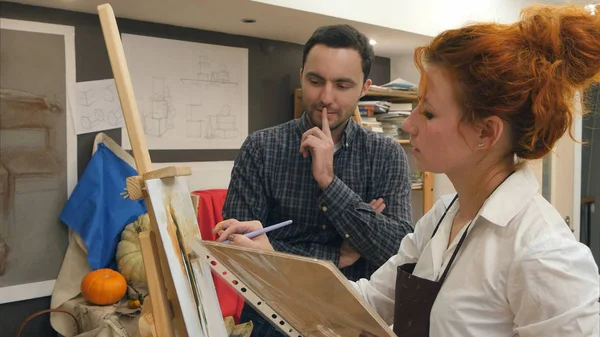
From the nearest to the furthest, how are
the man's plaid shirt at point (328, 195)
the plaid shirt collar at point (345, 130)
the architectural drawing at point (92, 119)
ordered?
the man's plaid shirt at point (328, 195)
the plaid shirt collar at point (345, 130)
the architectural drawing at point (92, 119)

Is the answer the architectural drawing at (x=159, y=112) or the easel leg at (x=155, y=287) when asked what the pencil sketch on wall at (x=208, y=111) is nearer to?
the architectural drawing at (x=159, y=112)

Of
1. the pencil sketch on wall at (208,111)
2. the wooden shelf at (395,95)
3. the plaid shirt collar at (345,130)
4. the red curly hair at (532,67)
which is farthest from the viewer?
the wooden shelf at (395,95)

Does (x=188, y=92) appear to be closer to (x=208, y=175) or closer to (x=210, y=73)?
(x=210, y=73)

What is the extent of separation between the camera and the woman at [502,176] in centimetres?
75

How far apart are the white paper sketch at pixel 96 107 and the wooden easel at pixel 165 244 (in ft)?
5.36

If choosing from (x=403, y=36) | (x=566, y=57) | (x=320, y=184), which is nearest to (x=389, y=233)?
(x=320, y=184)

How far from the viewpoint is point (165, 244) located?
84cm

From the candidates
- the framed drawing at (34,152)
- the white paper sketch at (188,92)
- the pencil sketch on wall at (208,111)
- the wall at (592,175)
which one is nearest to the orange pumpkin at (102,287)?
the framed drawing at (34,152)

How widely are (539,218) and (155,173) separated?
2.07 feet

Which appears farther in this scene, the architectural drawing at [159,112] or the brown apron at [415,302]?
the architectural drawing at [159,112]

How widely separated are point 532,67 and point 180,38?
223 centimetres

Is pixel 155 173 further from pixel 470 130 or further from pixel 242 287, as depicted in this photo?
pixel 470 130

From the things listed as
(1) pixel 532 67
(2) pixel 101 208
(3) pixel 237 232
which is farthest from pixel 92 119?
(1) pixel 532 67

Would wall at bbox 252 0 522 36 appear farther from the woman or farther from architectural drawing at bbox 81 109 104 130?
the woman
